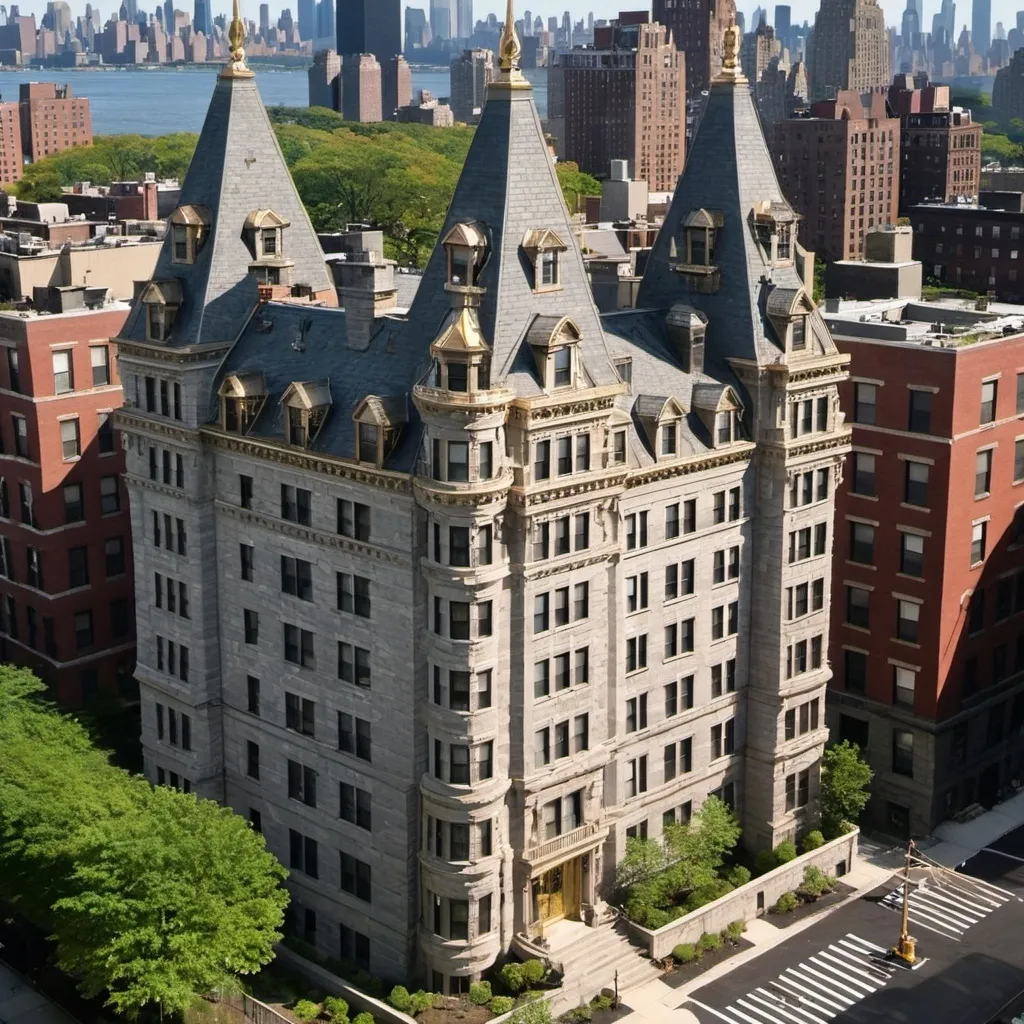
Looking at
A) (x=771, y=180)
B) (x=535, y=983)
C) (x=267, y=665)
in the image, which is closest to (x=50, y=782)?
(x=267, y=665)

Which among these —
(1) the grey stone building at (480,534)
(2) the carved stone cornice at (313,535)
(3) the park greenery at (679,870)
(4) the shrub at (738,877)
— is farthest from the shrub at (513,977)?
(2) the carved stone cornice at (313,535)

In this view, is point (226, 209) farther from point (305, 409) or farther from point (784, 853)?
point (784, 853)

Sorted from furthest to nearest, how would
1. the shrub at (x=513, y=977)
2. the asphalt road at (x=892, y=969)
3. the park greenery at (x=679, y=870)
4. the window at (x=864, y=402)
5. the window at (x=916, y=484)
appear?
the window at (x=864, y=402)
the window at (x=916, y=484)
the park greenery at (x=679, y=870)
the asphalt road at (x=892, y=969)
the shrub at (x=513, y=977)

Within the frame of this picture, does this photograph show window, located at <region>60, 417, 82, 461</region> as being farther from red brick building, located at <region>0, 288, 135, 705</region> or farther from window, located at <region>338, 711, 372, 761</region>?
window, located at <region>338, 711, 372, 761</region>

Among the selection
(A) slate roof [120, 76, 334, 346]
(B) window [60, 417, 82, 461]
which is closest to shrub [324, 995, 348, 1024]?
(A) slate roof [120, 76, 334, 346]

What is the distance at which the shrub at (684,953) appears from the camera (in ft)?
249

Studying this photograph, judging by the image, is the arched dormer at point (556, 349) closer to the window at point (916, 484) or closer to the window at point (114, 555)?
the window at point (916, 484)

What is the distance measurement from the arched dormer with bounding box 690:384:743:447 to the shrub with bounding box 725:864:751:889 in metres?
22.0

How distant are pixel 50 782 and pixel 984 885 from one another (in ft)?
159

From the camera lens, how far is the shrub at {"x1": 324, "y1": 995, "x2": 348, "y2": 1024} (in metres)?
70.4

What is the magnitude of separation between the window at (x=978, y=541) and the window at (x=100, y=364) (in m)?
50.5

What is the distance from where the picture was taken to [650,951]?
75.9 metres

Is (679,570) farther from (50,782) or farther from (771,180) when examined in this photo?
(50,782)

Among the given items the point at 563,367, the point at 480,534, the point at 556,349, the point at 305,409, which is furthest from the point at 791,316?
the point at 305,409
